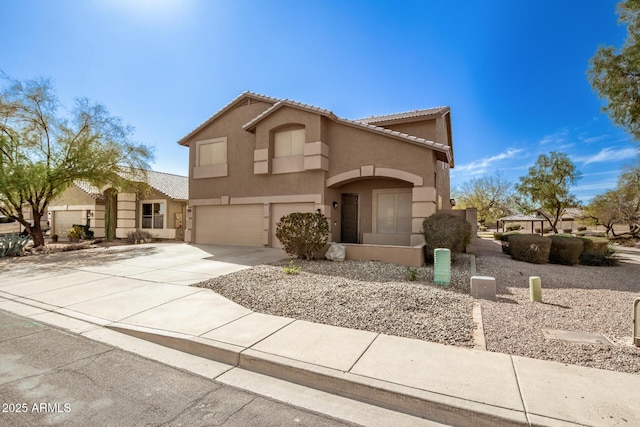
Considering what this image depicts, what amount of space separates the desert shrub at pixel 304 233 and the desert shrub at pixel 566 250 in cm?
905

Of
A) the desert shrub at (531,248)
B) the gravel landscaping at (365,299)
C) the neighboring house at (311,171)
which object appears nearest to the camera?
the gravel landscaping at (365,299)

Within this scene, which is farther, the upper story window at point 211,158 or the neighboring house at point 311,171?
the upper story window at point 211,158

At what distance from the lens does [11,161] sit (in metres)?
14.0

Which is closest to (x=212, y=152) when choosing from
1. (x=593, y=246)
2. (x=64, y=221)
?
(x=64, y=221)

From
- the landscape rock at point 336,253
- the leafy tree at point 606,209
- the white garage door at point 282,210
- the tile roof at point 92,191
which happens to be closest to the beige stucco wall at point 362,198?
the white garage door at point 282,210

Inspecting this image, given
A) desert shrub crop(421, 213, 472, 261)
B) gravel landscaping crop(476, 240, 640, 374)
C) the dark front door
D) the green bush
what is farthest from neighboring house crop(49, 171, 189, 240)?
the green bush

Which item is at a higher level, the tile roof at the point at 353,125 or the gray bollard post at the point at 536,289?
the tile roof at the point at 353,125

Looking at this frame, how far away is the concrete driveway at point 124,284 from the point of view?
236 inches

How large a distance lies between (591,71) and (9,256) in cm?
2635

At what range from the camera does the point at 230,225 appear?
16.4 m

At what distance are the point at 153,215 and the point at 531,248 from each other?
73.7ft

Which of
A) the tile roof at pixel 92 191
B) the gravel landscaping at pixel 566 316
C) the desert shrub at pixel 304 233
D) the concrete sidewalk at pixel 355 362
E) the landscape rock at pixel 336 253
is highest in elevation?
the tile roof at pixel 92 191

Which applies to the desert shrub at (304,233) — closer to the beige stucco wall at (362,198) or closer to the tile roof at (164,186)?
the beige stucco wall at (362,198)

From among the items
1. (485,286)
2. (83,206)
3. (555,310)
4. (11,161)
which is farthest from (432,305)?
(83,206)
